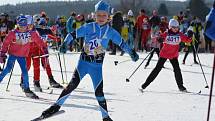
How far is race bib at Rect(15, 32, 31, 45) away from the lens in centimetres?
1061

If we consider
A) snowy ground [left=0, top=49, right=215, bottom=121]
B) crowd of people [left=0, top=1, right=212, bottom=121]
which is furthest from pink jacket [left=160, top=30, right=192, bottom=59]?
snowy ground [left=0, top=49, right=215, bottom=121]

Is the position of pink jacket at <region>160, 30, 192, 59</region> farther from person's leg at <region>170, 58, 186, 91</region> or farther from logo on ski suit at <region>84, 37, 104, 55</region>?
logo on ski suit at <region>84, 37, 104, 55</region>

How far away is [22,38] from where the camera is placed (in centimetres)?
1067

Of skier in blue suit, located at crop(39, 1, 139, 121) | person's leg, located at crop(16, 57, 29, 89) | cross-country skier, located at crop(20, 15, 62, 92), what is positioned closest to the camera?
skier in blue suit, located at crop(39, 1, 139, 121)

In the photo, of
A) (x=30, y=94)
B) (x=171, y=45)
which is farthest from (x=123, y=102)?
(x=171, y=45)

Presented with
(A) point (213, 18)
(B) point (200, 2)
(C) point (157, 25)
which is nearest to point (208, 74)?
(C) point (157, 25)

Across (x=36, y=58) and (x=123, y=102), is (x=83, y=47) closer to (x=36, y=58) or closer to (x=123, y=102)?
(x=123, y=102)

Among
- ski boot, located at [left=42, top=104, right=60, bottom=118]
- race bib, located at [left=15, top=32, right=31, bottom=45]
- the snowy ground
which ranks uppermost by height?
race bib, located at [left=15, top=32, right=31, bottom=45]

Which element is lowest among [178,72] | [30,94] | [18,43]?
[30,94]

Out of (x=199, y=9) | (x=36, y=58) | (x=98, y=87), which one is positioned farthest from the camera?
(x=199, y=9)

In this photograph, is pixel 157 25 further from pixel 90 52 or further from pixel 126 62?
pixel 90 52

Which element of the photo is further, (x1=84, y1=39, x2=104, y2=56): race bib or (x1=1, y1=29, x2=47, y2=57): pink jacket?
(x1=1, y1=29, x2=47, y2=57): pink jacket

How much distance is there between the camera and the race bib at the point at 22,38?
1061 centimetres

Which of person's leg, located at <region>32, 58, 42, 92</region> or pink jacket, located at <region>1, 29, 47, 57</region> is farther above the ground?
pink jacket, located at <region>1, 29, 47, 57</region>
